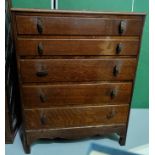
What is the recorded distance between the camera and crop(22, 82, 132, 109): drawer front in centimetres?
143

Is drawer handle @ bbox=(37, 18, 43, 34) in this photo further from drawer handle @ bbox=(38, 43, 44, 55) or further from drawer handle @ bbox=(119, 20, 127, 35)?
drawer handle @ bbox=(119, 20, 127, 35)

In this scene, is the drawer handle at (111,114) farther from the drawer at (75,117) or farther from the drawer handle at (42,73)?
the drawer handle at (42,73)

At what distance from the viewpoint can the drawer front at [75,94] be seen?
1.43 m

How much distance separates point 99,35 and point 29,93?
58cm

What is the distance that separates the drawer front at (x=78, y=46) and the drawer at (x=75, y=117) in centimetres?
39

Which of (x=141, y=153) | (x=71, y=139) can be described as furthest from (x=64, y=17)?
(x=141, y=153)

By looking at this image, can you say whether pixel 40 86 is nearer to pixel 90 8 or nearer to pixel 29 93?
pixel 29 93

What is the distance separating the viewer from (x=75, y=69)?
1.41 metres

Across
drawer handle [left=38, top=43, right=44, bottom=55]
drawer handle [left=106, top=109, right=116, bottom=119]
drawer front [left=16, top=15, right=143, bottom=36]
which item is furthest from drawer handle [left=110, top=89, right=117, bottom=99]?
drawer handle [left=38, top=43, right=44, bottom=55]

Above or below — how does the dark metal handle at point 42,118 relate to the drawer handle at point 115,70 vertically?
below

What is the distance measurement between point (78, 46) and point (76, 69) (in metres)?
0.15
